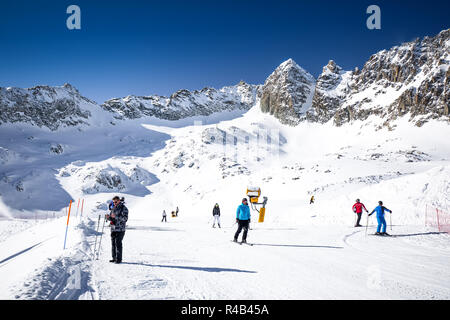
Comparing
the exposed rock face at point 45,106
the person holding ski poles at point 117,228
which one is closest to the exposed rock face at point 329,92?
the exposed rock face at point 45,106

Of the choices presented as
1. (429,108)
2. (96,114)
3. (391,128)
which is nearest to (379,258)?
(391,128)

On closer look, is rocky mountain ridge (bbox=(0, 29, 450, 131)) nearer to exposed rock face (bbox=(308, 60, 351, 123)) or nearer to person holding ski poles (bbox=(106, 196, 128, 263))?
exposed rock face (bbox=(308, 60, 351, 123))

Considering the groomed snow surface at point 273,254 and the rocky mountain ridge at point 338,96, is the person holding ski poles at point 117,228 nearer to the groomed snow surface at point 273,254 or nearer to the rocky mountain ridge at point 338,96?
the groomed snow surface at point 273,254

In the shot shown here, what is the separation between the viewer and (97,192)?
73688 mm

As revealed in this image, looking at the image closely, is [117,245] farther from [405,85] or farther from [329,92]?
[329,92]

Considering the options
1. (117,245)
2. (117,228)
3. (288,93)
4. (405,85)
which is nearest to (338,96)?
(288,93)

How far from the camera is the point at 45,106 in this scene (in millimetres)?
141750

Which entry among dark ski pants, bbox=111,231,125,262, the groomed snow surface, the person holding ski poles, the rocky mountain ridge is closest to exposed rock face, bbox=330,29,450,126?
the rocky mountain ridge

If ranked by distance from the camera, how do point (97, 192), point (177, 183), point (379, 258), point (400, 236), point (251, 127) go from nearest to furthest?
1. point (379, 258)
2. point (400, 236)
3. point (97, 192)
4. point (177, 183)
5. point (251, 127)

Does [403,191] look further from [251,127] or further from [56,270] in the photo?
[251,127]

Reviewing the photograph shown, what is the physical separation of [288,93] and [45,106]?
144 m

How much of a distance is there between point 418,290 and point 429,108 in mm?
116022
